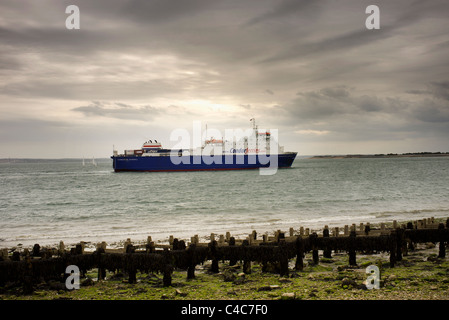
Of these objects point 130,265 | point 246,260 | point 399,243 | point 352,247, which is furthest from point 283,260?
point 130,265

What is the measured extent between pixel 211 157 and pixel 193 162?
5.99m

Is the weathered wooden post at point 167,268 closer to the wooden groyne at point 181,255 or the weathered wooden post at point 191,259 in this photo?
the wooden groyne at point 181,255

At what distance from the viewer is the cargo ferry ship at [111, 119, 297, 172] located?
4011 inches

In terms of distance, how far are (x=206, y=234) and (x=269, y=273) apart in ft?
31.4

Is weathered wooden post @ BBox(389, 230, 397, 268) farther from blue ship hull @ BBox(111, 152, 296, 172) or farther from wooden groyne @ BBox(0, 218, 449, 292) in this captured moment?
blue ship hull @ BBox(111, 152, 296, 172)

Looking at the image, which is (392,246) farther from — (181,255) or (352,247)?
(181,255)

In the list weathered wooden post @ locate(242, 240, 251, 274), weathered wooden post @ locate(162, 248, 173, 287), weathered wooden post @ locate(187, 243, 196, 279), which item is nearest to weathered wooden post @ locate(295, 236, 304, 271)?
weathered wooden post @ locate(242, 240, 251, 274)

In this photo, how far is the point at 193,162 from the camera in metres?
104

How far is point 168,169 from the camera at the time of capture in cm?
10300


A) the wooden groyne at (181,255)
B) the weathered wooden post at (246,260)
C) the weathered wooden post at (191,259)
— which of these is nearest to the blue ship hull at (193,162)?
the wooden groyne at (181,255)

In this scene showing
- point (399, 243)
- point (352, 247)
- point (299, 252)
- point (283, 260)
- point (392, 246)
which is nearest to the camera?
point (283, 260)

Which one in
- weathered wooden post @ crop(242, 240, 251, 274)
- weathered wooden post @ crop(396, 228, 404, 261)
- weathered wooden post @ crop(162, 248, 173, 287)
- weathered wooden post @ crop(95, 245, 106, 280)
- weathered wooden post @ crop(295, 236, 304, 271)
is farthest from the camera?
weathered wooden post @ crop(396, 228, 404, 261)
